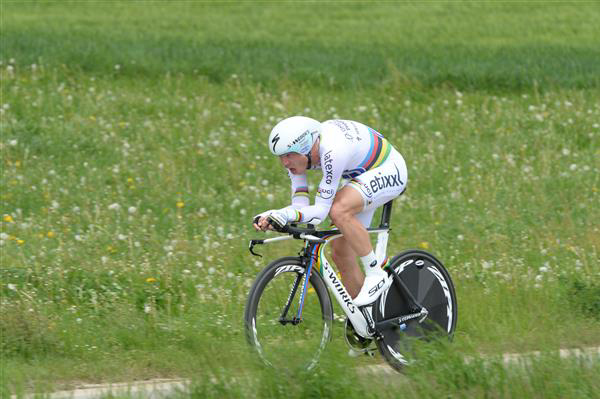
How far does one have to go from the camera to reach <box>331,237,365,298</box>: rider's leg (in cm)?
690

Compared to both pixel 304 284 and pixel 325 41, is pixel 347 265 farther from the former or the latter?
pixel 325 41

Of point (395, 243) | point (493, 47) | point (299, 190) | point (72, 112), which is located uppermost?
point (493, 47)

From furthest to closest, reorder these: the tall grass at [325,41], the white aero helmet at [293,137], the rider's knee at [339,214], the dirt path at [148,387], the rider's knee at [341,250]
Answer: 1. the tall grass at [325,41]
2. the rider's knee at [341,250]
3. the rider's knee at [339,214]
4. the white aero helmet at [293,137]
5. the dirt path at [148,387]

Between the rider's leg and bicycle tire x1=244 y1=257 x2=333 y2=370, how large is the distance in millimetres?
333

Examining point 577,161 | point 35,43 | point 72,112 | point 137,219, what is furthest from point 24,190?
point 35,43

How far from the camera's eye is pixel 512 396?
18.7 ft

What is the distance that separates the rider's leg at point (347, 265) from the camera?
690 cm

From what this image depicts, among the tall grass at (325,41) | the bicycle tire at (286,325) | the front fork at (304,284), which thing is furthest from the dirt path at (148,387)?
the tall grass at (325,41)

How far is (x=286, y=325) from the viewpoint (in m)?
6.57

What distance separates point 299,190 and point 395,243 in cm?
344

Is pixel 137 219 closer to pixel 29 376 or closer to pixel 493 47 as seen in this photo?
pixel 29 376

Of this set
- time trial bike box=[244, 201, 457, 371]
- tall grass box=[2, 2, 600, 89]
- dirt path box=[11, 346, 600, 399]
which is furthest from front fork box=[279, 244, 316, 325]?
tall grass box=[2, 2, 600, 89]

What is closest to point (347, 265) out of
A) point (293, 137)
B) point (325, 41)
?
point (293, 137)

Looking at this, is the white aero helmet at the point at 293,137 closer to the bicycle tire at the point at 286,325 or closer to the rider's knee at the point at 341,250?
the bicycle tire at the point at 286,325
